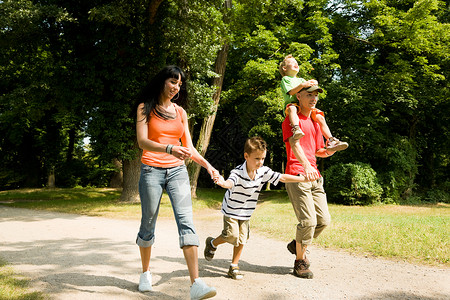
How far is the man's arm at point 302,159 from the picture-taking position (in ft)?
12.7

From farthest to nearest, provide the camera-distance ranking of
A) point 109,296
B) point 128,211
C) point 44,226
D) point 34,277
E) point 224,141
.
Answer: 1. point 224,141
2. point 128,211
3. point 44,226
4. point 34,277
5. point 109,296

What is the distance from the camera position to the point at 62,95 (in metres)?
11.8

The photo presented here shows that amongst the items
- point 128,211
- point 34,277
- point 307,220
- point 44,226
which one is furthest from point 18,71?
point 307,220

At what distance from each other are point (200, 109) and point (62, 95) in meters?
5.09

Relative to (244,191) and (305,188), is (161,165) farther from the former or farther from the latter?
(305,188)

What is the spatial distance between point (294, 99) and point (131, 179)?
994 centimetres

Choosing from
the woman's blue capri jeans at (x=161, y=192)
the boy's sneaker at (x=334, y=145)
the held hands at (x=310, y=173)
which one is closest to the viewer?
the woman's blue capri jeans at (x=161, y=192)

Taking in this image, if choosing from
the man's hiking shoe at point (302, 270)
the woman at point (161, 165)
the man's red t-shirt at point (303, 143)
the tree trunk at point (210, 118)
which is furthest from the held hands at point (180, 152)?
the tree trunk at point (210, 118)

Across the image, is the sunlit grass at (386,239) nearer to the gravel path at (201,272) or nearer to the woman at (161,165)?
the gravel path at (201,272)

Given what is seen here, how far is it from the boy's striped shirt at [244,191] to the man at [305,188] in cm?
36

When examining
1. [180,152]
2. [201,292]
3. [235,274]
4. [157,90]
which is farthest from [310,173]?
[157,90]

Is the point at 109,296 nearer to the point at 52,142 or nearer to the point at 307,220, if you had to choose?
the point at 307,220

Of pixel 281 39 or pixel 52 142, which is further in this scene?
pixel 52 142

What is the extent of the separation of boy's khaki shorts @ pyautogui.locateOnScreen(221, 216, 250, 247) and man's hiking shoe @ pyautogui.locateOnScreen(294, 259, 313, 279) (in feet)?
2.41
